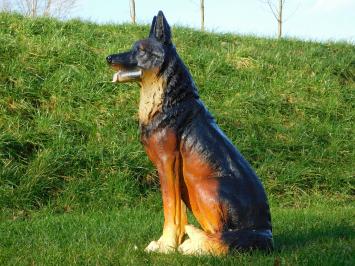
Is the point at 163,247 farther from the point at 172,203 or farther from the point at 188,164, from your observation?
the point at 188,164

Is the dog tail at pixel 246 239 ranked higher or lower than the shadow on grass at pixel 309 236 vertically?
higher

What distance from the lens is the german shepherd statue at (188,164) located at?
3918 mm

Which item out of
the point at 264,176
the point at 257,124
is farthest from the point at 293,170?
the point at 257,124

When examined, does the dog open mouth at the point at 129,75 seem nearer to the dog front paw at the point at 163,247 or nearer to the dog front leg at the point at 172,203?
the dog front leg at the point at 172,203

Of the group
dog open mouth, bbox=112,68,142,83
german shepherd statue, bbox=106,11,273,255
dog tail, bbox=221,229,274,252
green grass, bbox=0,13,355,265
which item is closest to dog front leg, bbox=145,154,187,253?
german shepherd statue, bbox=106,11,273,255

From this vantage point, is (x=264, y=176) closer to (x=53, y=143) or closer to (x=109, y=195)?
(x=109, y=195)

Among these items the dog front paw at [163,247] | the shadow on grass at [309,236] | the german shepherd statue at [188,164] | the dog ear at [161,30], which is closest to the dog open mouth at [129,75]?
the german shepherd statue at [188,164]

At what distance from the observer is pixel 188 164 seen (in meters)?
3.99

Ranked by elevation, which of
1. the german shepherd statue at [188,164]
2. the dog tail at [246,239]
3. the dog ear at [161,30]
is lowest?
the dog tail at [246,239]

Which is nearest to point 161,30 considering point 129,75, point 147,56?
point 147,56

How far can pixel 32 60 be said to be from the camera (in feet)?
32.6

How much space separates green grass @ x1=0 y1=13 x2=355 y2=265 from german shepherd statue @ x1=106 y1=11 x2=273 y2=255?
0.15 metres

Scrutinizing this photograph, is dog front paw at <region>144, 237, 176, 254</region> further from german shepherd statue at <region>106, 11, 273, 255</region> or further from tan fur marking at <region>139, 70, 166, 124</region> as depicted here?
tan fur marking at <region>139, 70, 166, 124</region>

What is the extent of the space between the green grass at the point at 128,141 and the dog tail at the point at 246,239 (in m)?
0.08
